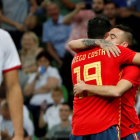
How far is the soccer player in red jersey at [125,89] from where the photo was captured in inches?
151

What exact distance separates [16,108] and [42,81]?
6081 millimetres

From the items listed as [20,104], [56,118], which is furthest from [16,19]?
[20,104]

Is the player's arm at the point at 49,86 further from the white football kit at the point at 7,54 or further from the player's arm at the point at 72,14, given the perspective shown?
the white football kit at the point at 7,54

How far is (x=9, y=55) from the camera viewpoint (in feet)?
11.2

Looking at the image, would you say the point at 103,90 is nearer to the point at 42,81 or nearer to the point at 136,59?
the point at 136,59

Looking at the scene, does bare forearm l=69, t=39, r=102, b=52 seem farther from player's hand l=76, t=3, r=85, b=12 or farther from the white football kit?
player's hand l=76, t=3, r=85, b=12

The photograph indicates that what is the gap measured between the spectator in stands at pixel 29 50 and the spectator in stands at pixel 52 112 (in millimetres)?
1192

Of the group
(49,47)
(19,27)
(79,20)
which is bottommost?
(49,47)

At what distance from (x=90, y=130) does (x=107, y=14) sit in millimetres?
5482

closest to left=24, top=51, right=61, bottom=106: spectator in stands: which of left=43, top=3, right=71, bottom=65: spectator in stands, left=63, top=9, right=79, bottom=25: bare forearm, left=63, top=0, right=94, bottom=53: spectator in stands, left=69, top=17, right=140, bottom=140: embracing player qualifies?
left=43, top=3, right=71, bottom=65: spectator in stands

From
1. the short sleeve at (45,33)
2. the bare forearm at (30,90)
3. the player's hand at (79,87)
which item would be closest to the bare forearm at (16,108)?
the player's hand at (79,87)

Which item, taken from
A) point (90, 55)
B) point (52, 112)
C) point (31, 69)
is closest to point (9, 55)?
point (90, 55)

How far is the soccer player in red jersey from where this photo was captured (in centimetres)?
385

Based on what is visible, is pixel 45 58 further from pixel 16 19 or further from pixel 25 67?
pixel 16 19
